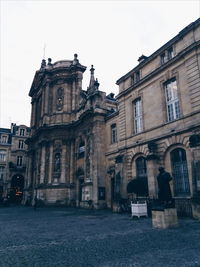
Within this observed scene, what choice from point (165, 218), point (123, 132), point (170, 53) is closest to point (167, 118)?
point (170, 53)

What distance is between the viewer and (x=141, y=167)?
693 inches

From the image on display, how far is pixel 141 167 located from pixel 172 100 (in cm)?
593

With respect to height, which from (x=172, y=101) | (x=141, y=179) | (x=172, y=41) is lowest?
(x=141, y=179)

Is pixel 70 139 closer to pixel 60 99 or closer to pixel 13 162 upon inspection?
pixel 60 99

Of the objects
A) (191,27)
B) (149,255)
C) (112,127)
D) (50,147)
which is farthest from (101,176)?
(149,255)

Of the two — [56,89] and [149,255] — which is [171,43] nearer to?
[149,255]

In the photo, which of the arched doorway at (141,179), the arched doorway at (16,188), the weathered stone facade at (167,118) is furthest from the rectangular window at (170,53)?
the arched doorway at (16,188)

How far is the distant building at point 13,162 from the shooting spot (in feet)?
144

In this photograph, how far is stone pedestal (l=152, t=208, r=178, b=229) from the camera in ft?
30.5

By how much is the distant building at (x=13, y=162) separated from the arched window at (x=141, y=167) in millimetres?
34088

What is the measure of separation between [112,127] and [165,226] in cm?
1458

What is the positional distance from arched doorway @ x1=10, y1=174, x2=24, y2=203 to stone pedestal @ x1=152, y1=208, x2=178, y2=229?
40.9m

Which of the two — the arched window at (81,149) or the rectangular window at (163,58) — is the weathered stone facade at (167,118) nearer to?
the rectangular window at (163,58)

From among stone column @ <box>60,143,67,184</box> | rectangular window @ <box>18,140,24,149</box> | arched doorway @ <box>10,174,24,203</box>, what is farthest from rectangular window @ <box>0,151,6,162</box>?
stone column @ <box>60,143,67,184</box>
